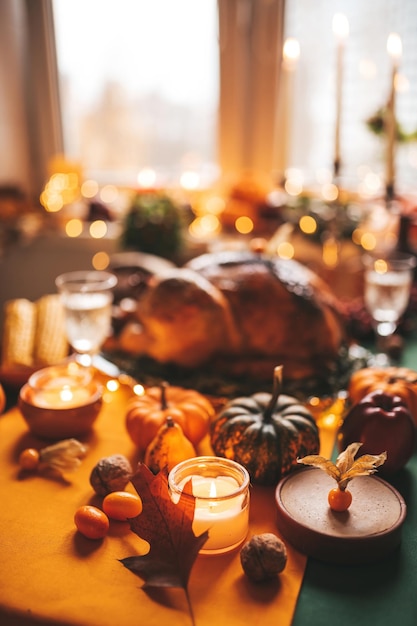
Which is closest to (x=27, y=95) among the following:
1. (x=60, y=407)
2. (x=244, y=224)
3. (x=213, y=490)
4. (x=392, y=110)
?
(x=244, y=224)

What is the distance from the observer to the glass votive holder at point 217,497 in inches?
31.4

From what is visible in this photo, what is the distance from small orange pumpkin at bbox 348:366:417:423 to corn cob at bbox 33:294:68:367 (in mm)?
710

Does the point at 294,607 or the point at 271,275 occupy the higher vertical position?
the point at 271,275

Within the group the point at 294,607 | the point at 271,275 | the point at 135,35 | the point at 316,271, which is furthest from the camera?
the point at 135,35

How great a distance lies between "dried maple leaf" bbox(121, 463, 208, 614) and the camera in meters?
0.75

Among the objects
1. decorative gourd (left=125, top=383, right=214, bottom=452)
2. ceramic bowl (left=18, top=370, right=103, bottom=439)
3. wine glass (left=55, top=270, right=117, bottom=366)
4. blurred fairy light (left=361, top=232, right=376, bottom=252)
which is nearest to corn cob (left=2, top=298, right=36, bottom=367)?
wine glass (left=55, top=270, right=117, bottom=366)

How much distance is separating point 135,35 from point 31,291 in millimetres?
1336

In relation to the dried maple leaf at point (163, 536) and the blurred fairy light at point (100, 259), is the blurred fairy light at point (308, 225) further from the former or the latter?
the dried maple leaf at point (163, 536)

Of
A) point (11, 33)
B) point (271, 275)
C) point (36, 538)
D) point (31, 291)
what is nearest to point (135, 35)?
point (11, 33)

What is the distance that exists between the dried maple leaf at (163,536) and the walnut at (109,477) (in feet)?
0.50

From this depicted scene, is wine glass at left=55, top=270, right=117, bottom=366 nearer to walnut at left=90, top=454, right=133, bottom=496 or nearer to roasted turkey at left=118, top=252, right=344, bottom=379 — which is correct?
roasted turkey at left=118, top=252, right=344, bottom=379

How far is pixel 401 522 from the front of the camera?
2.66 ft

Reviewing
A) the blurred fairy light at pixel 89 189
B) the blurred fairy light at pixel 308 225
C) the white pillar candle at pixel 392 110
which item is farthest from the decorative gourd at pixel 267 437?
the blurred fairy light at pixel 89 189

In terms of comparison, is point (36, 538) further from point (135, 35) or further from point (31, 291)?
point (135, 35)
